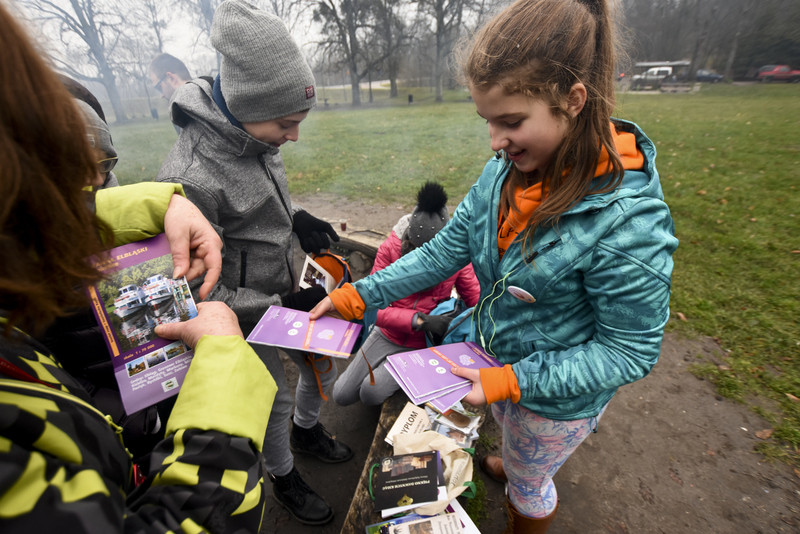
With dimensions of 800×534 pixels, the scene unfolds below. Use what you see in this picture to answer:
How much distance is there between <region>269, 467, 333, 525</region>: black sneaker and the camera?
7.41ft

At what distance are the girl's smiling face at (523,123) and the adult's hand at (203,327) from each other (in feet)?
3.25

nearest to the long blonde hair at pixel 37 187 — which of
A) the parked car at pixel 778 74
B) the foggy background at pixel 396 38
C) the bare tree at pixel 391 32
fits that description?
the foggy background at pixel 396 38

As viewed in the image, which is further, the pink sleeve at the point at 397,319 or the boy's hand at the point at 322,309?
the pink sleeve at the point at 397,319

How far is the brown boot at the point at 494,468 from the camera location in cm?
243

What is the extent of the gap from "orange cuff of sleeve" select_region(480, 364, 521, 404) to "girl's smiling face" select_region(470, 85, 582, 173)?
0.77 metres

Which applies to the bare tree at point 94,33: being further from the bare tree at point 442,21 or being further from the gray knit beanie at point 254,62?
the bare tree at point 442,21

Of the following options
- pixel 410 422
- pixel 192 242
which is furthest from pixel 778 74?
pixel 192 242

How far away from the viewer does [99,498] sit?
624 mm

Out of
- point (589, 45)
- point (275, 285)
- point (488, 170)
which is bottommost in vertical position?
point (275, 285)

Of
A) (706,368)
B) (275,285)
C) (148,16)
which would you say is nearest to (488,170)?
(275,285)

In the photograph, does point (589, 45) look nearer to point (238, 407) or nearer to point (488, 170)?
point (488, 170)

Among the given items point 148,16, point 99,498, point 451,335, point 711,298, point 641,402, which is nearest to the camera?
point 99,498

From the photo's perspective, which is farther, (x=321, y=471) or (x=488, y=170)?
(x=321, y=471)

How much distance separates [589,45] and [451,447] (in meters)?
1.77
